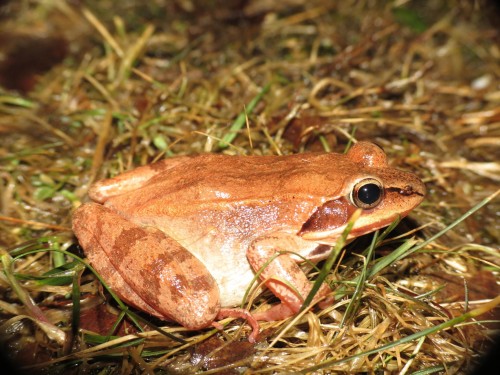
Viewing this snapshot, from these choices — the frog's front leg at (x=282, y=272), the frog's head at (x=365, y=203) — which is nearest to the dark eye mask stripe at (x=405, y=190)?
the frog's head at (x=365, y=203)

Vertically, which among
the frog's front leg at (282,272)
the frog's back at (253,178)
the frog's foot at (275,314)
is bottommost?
the frog's foot at (275,314)

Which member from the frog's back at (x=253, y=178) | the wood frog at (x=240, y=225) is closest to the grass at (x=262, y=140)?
the wood frog at (x=240, y=225)

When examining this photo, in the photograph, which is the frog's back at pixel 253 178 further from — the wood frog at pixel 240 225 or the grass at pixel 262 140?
the grass at pixel 262 140

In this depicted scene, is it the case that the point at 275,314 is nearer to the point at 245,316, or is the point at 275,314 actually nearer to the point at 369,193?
the point at 245,316

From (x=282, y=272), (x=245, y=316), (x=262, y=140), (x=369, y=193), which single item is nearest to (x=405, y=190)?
(x=369, y=193)

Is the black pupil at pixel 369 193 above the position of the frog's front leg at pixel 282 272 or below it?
above

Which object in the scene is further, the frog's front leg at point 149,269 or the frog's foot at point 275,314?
the frog's foot at point 275,314
